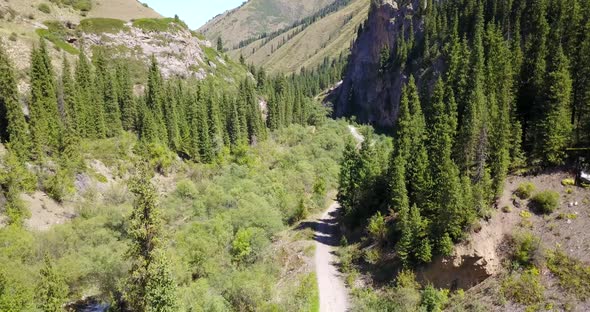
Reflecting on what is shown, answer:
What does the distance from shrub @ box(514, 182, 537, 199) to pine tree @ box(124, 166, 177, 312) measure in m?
39.9

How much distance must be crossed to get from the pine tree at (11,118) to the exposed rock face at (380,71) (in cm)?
10597

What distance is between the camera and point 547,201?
142ft

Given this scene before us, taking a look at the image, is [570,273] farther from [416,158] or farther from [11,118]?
[11,118]

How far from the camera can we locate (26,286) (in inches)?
1319

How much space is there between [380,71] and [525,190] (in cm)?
12002

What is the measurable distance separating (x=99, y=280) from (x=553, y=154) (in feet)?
174

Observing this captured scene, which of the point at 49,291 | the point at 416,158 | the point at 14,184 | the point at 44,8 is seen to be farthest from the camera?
the point at 44,8

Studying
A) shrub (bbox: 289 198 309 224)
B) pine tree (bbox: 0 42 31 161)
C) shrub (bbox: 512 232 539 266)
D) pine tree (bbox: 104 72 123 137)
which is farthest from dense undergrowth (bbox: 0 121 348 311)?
shrub (bbox: 512 232 539 266)


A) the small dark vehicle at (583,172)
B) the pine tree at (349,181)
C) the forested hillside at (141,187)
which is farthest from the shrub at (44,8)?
the small dark vehicle at (583,172)

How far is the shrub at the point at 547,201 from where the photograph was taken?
4319 centimetres

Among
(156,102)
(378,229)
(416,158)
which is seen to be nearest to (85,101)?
(156,102)

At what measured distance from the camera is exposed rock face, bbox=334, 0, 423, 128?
475 ft

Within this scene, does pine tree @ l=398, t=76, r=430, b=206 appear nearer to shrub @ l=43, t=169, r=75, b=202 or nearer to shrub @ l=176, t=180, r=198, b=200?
shrub @ l=176, t=180, r=198, b=200

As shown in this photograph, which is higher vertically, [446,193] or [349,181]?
[446,193]
